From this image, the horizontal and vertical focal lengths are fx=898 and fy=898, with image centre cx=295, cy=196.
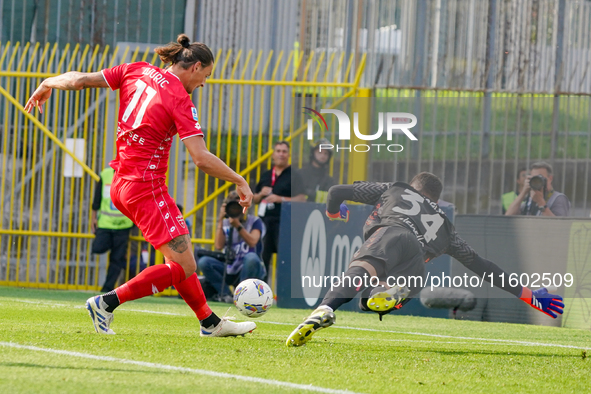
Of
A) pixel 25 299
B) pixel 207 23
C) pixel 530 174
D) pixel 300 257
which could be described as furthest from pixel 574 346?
pixel 207 23

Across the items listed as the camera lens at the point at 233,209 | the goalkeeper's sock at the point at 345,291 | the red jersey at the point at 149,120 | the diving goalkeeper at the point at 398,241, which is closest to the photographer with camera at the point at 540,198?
the diving goalkeeper at the point at 398,241

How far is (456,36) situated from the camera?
33.5ft

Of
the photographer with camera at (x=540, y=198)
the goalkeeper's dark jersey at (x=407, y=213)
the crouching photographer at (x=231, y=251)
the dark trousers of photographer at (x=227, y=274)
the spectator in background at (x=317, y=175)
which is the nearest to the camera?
the goalkeeper's dark jersey at (x=407, y=213)

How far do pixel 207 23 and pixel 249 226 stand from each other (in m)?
4.53

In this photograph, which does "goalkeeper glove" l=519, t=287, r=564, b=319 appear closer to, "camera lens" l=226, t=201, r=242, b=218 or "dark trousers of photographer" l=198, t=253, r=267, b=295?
"dark trousers of photographer" l=198, t=253, r=267, b=295

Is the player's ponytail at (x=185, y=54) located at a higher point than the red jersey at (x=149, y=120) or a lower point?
higher

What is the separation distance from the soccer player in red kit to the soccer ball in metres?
0.82

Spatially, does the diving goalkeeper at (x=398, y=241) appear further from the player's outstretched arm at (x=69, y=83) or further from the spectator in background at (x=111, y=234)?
the spectator in background at (x=111, y=234)

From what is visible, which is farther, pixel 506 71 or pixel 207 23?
pixel 207 23

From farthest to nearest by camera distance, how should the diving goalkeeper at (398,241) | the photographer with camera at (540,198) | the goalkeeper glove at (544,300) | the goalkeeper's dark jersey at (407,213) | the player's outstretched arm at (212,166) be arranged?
the photographer with camera at (540,198) → the goalkeeper glove at (544,300) → the goalkeeper's dark jersey at (407,213) → the diving goalkeeper at (398,241) → the player's outstretched arm at (212,166)

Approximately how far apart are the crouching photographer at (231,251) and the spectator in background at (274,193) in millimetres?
181

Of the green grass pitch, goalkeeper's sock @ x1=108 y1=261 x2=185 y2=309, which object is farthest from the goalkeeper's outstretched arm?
goalkeeper's sock @ x1=108 y1=261 x2=185 y2=309

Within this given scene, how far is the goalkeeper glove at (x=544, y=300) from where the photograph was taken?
721cm

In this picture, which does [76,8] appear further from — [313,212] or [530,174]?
[530,174]
